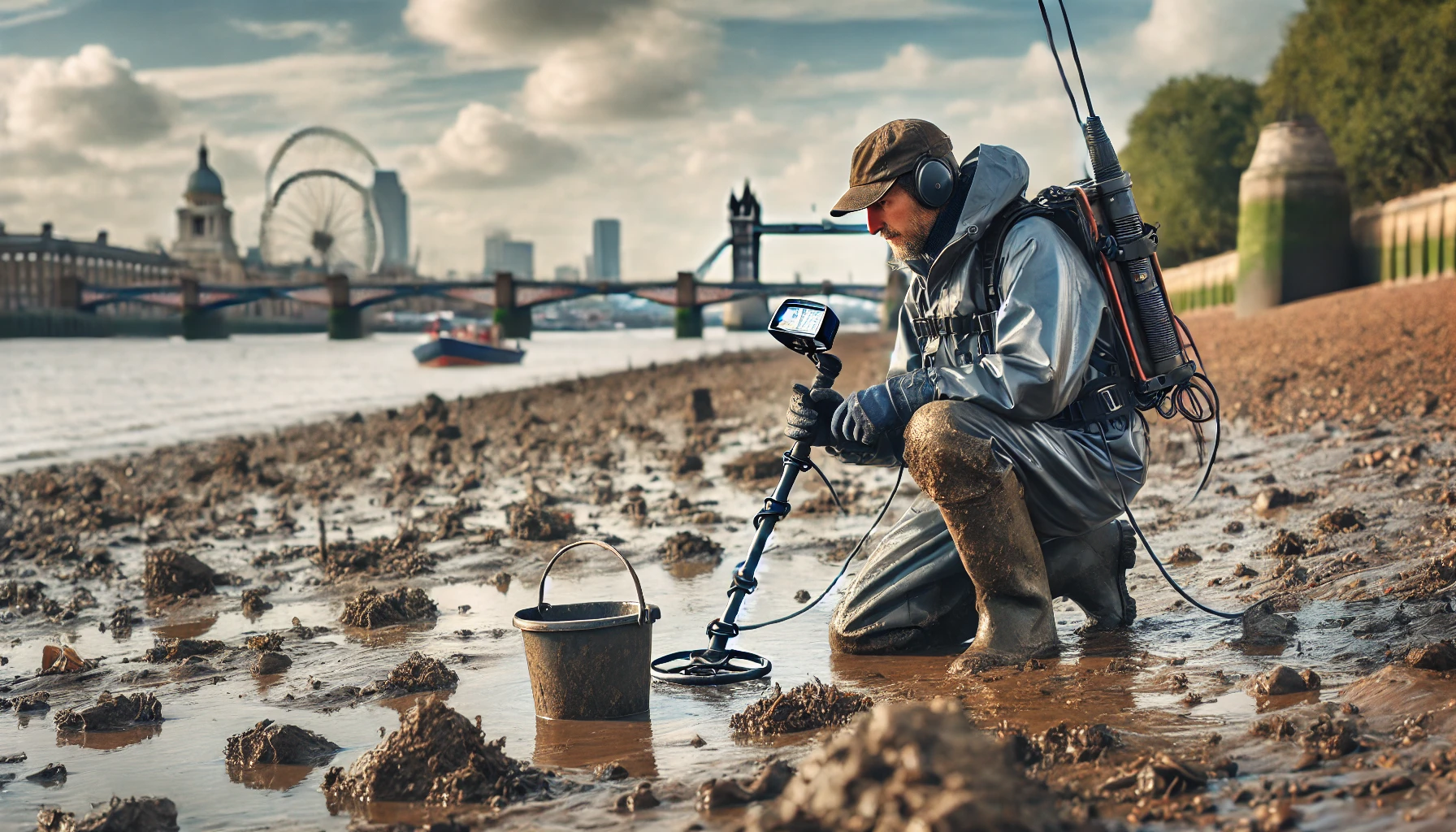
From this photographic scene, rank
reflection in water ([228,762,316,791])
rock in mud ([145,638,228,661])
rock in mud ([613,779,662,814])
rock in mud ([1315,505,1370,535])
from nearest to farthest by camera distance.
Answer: rock in mud ([613,779,662,814]) → reflection in water ([228,762,316,791]) → rock in mud ([145,638,228,661]) → rock in mud ([1315,505,1370,535])

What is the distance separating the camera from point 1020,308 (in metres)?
3.76

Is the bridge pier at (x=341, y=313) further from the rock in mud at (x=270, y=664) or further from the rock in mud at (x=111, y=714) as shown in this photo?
the rock in mud at (x=111, y=714)

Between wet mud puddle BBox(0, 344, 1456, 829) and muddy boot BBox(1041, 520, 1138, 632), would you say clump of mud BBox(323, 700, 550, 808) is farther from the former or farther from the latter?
muddy boot BBox(1041, 520, 1138, 632)

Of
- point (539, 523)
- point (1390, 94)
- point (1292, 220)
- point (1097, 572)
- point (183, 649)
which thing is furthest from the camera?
point (1390, 94)

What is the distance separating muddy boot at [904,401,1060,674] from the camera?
12.2ft

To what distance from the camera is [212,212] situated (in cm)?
14888

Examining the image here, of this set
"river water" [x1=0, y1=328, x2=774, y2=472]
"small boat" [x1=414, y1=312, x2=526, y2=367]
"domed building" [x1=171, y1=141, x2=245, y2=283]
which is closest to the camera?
"river water" [x1=0, y1=328, x2=774, y2=472]

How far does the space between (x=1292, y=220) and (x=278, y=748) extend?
2587cm

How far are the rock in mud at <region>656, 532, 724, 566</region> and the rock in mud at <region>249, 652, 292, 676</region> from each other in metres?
2.21

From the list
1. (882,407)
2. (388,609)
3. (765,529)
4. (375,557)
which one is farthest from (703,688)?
(375,557)

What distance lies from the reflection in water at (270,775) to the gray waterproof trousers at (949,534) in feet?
6.02

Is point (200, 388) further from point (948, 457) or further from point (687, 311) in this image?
point (687, 311)

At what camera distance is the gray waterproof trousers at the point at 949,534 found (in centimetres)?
385

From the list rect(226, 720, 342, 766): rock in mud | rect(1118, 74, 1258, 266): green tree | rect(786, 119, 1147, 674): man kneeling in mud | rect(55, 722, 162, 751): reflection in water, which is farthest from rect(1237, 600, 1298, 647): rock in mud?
rect(1118, 74, 1258, 266): green tree
